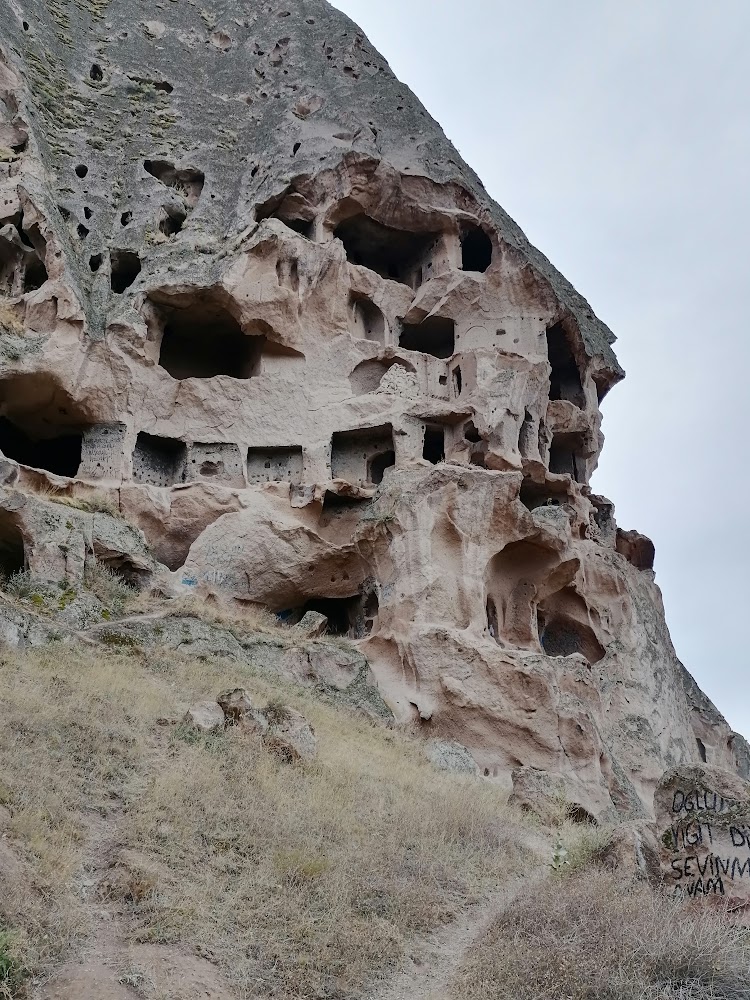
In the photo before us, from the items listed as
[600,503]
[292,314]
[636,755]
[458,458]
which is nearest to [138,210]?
[292,314]

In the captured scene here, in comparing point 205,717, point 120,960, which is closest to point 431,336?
point 205,717

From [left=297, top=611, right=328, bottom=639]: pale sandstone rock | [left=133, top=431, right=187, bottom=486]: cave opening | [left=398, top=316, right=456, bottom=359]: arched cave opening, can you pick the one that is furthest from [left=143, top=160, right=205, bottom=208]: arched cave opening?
[left=297, top=611, right=328, bottom=639]: pale sandstone rock

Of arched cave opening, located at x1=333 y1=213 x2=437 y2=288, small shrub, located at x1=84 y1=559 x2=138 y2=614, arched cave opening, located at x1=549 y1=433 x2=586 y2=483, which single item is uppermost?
arched cave opening, located at x1=333 y1=213 x2=437 y2=288

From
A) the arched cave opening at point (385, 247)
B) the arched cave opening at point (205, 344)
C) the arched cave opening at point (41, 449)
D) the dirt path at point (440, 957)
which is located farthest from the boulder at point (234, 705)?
the arched cave opening at point (385, 247)

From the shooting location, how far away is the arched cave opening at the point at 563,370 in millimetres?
22938

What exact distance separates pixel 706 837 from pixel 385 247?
19.2 m

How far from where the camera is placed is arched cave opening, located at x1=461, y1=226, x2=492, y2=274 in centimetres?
2250

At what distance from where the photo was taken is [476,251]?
23188 mm

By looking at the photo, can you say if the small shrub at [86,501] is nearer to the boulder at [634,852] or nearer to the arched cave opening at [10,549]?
the arched cave opening at [10,549]

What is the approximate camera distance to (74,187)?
68.0 ft

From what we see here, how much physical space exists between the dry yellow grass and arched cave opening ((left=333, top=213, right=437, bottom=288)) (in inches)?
590

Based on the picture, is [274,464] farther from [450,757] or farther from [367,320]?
[450,757]

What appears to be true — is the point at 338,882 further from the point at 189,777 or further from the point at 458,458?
the point at 458,458

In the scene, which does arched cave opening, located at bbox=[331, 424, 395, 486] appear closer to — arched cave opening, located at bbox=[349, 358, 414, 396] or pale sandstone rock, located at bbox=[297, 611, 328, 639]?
arched cave opening, located at bbox=[349, 358, 414, 396]
